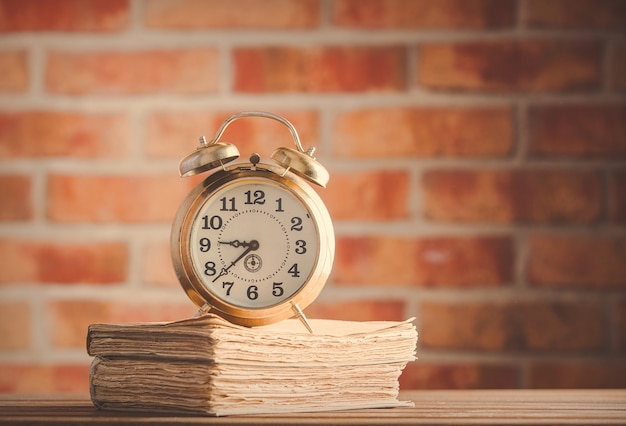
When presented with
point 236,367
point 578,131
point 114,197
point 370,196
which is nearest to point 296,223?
point 236,367

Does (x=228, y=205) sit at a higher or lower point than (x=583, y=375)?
higher

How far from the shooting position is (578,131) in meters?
1.28

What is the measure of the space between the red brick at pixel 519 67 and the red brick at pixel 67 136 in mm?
492

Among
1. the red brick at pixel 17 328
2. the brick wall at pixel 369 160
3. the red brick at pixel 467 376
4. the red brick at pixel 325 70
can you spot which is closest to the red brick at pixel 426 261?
the brick wall at pixel 369 160

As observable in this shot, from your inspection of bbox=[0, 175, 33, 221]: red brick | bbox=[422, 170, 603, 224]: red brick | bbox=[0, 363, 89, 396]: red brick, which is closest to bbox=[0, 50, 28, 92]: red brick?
bbox=[0, 175, 33, 221]: red brick

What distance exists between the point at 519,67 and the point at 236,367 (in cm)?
72

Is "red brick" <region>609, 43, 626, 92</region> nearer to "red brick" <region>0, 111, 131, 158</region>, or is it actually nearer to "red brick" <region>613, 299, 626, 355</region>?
"red brick" <region>613, 299, 626, 355</region>

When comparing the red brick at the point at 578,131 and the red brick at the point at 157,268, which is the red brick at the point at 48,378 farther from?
the red brick at the point at 578,131

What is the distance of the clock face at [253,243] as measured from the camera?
0.92 m

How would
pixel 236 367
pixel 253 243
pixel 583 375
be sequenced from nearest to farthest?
pixel 236 367 < pixel 253 243 < pixel 583 375

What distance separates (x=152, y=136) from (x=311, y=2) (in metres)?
0.33

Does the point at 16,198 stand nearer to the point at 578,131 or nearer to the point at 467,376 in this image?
the point at 467,376

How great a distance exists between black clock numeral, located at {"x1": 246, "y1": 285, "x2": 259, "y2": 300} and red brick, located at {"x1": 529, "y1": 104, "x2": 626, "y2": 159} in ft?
1.88

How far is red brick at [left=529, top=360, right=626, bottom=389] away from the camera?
1264mm
